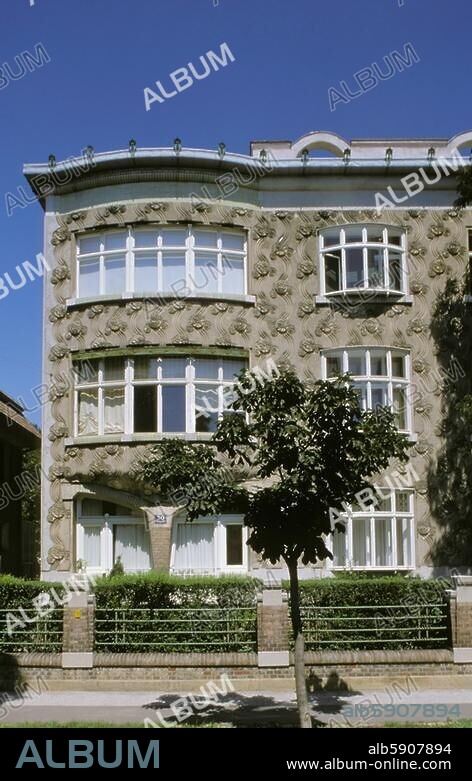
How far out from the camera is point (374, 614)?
17766mm

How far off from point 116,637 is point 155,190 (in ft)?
43.7

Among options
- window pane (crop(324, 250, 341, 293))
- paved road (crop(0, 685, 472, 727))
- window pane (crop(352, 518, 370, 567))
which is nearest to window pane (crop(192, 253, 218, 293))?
window pane (crop(324, 250, 341, 293))

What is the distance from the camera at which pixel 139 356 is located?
25.1 metres

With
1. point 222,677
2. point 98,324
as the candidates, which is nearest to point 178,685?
point 222,677

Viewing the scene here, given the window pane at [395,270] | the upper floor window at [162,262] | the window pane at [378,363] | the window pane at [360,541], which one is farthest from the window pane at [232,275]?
the window pane at [360,541]

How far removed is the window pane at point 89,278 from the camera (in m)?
25.9

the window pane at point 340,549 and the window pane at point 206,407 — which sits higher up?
the window pane at point 206,407

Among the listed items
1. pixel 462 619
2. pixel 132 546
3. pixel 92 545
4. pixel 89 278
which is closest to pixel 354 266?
pixel 89 278

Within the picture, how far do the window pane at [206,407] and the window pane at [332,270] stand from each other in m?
4.60

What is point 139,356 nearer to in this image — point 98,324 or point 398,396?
point 98,324

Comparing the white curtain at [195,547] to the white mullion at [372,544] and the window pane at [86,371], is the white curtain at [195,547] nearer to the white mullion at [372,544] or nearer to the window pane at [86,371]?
the white mullion at [372,544]

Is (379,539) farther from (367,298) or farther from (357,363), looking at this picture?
(367,298)

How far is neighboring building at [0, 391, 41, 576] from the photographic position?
33594 mm

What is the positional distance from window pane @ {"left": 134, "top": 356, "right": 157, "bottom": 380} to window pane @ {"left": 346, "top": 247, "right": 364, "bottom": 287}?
20.2 feet
